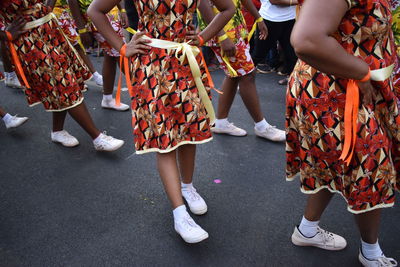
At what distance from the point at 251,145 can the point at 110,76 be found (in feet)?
5.87

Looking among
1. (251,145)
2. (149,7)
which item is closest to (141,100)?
(149,7)

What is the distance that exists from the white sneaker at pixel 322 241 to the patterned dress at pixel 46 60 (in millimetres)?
2120

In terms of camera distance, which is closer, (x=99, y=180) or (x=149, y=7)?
(x=149, y=7)

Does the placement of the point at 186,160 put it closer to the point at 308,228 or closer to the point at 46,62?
the point at 308,228

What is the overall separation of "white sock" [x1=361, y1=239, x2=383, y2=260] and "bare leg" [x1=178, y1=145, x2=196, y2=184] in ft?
3.51

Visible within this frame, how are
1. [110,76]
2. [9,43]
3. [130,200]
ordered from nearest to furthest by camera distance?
[130,200], [9,43], [110,76]

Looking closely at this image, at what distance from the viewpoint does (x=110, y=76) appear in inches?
158

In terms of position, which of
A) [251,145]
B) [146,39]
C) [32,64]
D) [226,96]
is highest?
[146,39]

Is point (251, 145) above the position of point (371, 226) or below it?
below

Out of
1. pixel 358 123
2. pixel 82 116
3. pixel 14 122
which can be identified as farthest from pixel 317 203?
pixel 14 122

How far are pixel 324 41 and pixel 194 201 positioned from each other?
1474 millimetres

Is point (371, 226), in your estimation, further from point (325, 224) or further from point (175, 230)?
point (175, 230)

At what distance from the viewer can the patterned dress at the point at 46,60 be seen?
9.06ft

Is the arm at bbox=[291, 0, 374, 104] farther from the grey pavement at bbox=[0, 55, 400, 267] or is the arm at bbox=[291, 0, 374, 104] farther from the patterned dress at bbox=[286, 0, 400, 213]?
the grey pavement at bbox=[0, 55, 400, 267]
